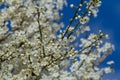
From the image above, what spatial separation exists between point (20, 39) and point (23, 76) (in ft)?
3.89

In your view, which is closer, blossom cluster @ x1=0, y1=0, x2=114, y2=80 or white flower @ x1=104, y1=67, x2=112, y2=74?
blossom cluster @ x1=0, y1=0, x2=114, y2=80

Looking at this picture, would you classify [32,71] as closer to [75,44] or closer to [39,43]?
[39,43]

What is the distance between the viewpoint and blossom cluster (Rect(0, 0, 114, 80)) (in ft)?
Answer: 29.3

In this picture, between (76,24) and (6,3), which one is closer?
(76,24)

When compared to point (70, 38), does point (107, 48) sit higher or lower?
Answer: higher

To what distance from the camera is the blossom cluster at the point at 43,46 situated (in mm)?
8945

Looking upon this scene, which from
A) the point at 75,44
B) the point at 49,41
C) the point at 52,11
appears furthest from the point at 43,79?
the point at 52,11

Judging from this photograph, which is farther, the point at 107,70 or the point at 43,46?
the point at 107,70

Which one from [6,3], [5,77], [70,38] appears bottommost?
[5,77]

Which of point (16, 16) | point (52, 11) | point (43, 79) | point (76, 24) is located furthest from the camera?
point (52, 11)

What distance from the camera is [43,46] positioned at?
9.21m

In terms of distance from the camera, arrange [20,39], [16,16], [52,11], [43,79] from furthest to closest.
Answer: [52,11] → [16,16] → [20,39] → [43,79]

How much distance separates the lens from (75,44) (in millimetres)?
12523

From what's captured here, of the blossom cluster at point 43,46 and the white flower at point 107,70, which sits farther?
the white flower at point 107,70
